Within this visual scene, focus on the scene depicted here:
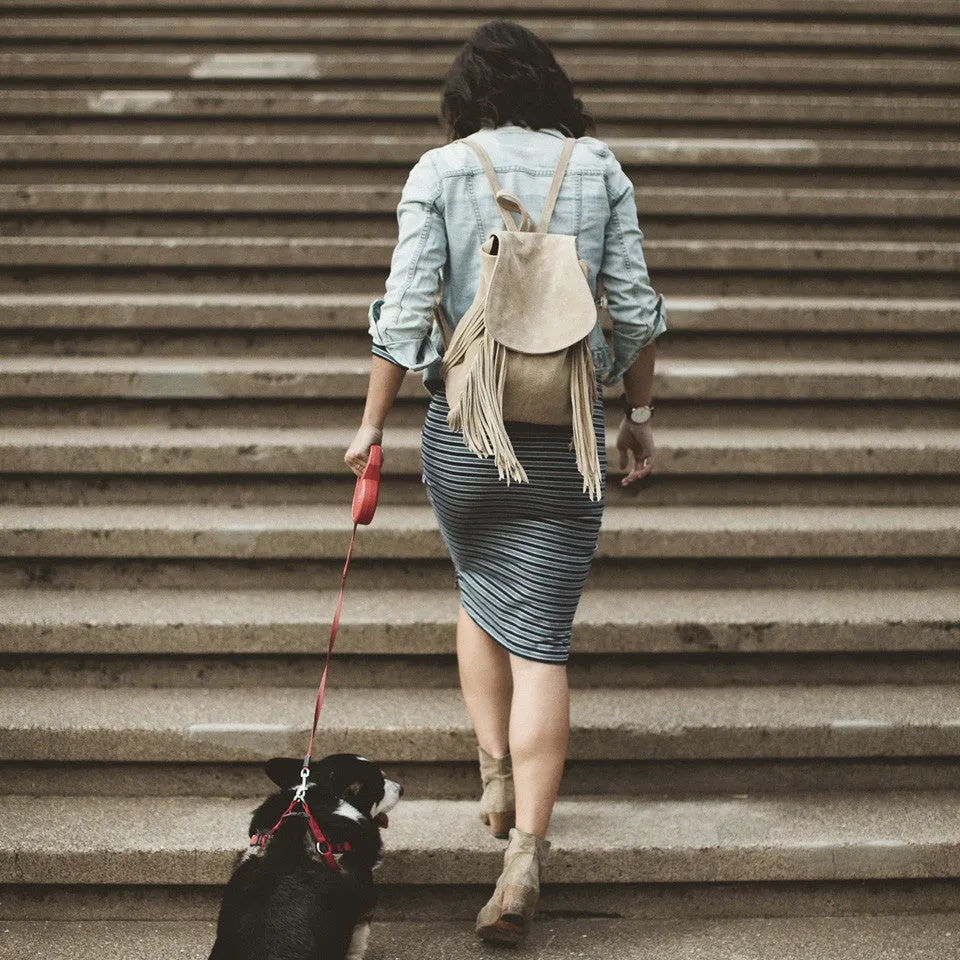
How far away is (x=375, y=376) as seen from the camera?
7.11ft

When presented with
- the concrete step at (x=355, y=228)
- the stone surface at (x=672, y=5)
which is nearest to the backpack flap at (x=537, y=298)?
the concrete step at (x=355, y=228)

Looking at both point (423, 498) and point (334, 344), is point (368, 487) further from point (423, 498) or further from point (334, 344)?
point (334, 344)

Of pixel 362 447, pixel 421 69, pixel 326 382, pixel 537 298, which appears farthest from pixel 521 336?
pixel 421 69

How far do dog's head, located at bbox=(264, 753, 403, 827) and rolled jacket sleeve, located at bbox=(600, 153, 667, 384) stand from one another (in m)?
1.12

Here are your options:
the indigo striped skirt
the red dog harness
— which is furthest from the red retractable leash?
the indigo striped skirt

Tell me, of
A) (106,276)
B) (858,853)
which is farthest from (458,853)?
(106,276)

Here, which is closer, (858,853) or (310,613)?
(858,853)

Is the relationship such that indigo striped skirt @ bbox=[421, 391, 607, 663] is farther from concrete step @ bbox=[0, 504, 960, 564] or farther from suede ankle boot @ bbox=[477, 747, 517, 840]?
concrete step @ bbox=[0, 504, 960, 564]

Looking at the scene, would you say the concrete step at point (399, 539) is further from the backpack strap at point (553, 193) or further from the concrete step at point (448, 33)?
the concrete step at point (448, 33)

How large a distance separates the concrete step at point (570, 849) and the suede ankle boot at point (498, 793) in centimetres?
5

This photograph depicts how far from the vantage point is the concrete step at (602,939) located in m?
2.32

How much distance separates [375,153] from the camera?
431 centimetres

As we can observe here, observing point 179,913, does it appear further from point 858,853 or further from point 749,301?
point 749,301

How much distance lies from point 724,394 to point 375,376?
5.81 feet
